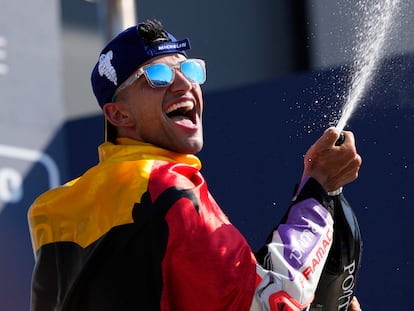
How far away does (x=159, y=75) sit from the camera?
3404 mm

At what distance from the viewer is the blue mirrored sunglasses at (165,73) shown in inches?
134

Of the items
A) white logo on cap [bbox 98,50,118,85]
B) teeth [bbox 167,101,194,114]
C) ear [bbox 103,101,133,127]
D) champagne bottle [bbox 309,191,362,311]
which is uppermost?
white logo on cap [bbox 98,50,118,85]

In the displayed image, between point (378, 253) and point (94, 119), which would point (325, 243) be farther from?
point (94, 119)

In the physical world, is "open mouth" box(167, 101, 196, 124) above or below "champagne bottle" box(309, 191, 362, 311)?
above

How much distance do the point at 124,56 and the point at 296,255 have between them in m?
0.89

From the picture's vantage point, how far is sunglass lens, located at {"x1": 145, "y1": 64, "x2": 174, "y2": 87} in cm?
340

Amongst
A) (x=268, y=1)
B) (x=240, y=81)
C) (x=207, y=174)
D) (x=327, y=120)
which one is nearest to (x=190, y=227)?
(x=327, y=120)

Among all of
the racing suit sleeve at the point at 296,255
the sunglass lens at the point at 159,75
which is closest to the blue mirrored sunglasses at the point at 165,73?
the sunglass lens at the point at 159,75

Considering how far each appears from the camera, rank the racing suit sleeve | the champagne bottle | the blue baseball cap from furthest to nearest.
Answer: the blue baseball cap, the champagne bottle, the racing suit sleeve

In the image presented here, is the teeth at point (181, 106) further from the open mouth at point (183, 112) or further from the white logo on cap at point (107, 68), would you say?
the white logo on cap at point (107, 68)

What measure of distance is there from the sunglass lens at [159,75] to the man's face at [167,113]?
0.03 meters

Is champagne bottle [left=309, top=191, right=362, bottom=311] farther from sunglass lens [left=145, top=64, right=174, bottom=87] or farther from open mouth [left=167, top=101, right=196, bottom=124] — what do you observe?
sunglass lens [left=145, top=64, right=174, bottom=87]

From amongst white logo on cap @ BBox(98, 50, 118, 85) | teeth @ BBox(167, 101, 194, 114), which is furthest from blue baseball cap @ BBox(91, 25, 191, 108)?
teeth @ BBox(167, 101, 194, 114)

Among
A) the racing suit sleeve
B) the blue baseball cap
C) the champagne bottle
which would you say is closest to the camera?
the racing suit sleeve
